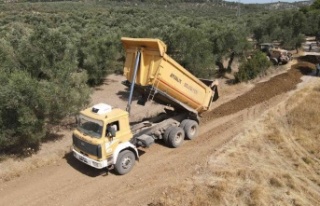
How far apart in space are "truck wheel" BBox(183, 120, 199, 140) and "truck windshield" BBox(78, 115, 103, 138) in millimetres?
4713

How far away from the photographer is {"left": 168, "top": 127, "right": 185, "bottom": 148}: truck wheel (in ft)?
46.0

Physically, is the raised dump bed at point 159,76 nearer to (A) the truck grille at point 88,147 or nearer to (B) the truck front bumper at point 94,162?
(A) the truck grille at point 88,147

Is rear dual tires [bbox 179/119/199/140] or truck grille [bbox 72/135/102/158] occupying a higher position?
truck grille [bbox 72/135/102/158]

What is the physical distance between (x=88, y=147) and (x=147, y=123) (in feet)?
10.3

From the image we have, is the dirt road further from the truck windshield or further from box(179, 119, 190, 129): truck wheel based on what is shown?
the truck windshield

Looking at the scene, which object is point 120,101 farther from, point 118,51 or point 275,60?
point 275,60

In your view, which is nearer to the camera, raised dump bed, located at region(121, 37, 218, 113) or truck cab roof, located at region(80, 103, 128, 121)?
truck cab roof, located at region(80, 103, 128, 121)

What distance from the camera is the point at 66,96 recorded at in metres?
14.5

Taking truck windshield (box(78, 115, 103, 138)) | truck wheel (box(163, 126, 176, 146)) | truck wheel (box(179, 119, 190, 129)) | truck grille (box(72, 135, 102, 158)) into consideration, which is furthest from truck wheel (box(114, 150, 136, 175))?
truck wheel (box(179, 119, 190, 129))

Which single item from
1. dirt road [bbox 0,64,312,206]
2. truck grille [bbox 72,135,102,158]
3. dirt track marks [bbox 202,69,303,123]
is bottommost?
dirt road [bbox 0,64,312,206]

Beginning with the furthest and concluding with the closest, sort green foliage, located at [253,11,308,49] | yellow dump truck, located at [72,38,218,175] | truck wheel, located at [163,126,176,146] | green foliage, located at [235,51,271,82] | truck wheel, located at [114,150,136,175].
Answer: green foliage, located at [253,11,308,49] < green foliage, located at [235,51,271,82] < truck wheel, located at [163,126,176,146] < truck wheel, located at [114,150,136,175] < yellow dump truck, located at [72,38,218,175]

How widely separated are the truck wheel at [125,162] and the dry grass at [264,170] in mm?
1813

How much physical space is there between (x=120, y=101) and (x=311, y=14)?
1482 inches

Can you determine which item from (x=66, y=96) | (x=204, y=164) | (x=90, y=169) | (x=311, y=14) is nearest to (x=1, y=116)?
(x=66, y=96)
